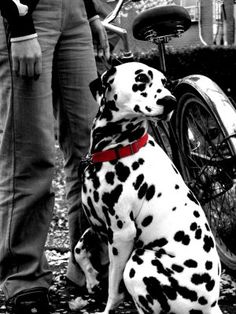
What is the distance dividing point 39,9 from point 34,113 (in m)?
0.50

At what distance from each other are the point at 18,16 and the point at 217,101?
1.38 metres

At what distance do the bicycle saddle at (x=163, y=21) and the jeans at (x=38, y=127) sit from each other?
26.8 inches

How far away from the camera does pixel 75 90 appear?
3426 mm

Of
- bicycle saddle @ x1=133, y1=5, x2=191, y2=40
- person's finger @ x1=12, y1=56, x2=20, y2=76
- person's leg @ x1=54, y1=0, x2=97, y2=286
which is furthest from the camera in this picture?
bicycle saddle @ x1=133, y1=5, x2=191, y2=40

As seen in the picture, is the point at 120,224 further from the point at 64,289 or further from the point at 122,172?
the point at 64,289

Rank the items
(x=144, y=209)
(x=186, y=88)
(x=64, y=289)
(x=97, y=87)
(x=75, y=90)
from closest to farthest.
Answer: (x=144, y=209)
(x=97, y=87)
(x=75, y=90)
(x=64, y=289)
(x=186, y=88)

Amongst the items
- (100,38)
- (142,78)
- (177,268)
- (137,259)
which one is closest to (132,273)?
(137,259)

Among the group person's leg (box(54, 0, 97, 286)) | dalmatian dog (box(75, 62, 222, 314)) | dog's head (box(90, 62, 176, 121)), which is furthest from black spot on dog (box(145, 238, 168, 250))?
person's leg (box(54, 0, 97, 286))

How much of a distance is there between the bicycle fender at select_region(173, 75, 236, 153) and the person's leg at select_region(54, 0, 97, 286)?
74 centimetres

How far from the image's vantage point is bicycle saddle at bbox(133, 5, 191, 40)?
157 inches

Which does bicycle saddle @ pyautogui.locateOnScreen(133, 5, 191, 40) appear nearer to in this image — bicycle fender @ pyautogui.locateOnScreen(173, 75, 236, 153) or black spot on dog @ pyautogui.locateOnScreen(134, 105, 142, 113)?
bicycle fender @ pyautogui.locateOnScreen(173, 75, 236, 153)

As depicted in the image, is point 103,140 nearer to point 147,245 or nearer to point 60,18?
point 147,245

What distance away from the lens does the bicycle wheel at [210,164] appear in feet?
12.5

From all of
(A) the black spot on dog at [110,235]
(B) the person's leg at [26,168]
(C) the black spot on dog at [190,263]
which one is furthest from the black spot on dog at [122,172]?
(B) the person's leg at [26,168]
